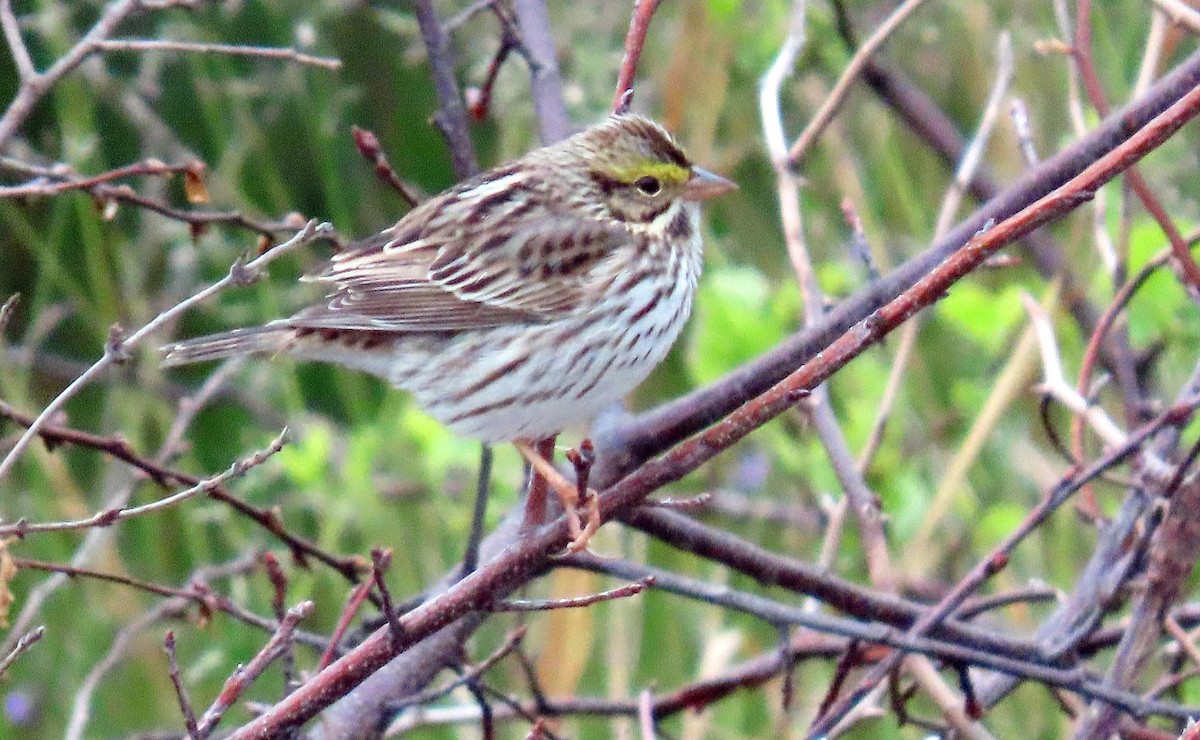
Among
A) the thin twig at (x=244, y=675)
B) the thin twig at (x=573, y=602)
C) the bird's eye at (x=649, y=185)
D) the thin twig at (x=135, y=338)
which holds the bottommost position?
the thin twig at (x=573, y=602)

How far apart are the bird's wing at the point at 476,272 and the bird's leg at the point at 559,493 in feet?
0.90

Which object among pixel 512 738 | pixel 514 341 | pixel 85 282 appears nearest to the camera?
pixel 514 341

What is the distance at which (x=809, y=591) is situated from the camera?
2160 millimetres

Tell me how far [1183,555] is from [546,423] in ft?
3.25

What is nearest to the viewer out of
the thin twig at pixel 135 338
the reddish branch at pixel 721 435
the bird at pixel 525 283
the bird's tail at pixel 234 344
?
the reddish branch at pixel 721 435

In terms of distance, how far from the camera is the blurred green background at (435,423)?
12.1ft

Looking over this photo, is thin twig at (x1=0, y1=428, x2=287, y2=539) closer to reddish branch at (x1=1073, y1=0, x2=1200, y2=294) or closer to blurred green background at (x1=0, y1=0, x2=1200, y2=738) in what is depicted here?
reddish branch at (x1=1073, y1=0, x2=1200, y2=294)

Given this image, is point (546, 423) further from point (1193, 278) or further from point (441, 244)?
point (1193, 278)

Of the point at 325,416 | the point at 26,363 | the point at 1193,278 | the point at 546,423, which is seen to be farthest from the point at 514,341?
the point at 325,416

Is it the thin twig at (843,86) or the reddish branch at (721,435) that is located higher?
the thin twig at (843,86)

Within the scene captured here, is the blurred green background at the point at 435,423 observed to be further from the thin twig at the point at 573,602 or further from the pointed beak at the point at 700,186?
the thin twig at the point at 573,602

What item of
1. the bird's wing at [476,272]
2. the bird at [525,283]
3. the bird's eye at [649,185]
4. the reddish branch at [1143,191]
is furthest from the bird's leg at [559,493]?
the reddish branch at [1143,191]

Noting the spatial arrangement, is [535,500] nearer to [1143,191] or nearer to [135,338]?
[135,338]

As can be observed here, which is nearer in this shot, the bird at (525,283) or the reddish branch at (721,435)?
the reddish branch at (721,435)
